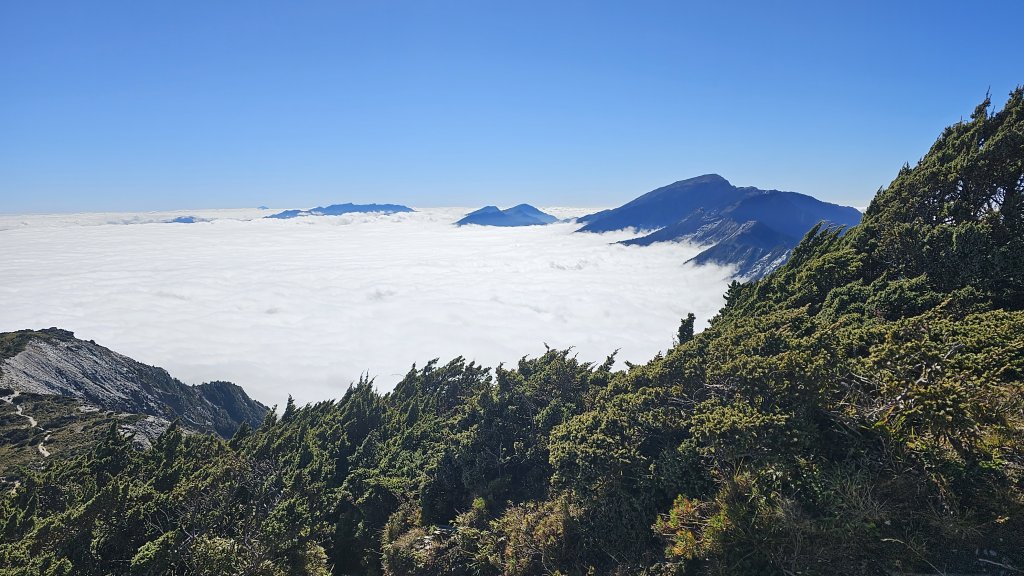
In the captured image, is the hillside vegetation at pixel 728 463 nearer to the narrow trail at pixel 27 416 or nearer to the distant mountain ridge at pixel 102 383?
the narrow trail at pixel 27 416

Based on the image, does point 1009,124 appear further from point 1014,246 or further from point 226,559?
point 226,559

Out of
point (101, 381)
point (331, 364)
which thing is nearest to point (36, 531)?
point (101, 381)

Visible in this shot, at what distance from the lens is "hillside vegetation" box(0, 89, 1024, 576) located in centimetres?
1090

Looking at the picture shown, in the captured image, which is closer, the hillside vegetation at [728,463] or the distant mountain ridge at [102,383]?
the hillside vegetation at [728,463]

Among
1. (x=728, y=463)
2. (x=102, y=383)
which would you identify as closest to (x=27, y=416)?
(x=102, y=383)

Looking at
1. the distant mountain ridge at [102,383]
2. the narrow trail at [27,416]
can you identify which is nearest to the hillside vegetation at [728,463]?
the narrow trail at [27,416]

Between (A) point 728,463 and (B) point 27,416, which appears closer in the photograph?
(A) point 728,463

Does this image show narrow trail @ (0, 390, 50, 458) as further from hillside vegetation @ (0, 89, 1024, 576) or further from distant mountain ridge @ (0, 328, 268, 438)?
hillside vegetation @ (0, 89, 1024, 576)

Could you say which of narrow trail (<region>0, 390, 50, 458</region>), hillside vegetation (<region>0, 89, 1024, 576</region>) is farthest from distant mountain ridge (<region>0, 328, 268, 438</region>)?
hillside vegetation (<region>0, 89, 1024, 576</region>)

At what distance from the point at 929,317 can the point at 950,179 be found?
1321 cm

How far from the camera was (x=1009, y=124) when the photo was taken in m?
23.6

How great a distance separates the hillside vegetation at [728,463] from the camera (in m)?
10.9

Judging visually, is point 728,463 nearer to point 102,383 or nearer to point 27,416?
point 27,416

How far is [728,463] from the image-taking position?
15148 mm
